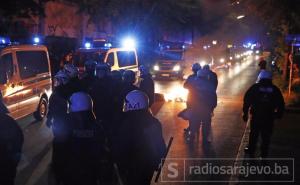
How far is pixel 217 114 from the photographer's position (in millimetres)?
16422

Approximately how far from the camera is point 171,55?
32.6 metres

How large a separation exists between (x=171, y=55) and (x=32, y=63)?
19.5 m

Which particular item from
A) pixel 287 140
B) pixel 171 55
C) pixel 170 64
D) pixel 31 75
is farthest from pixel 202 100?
pixel 171 55

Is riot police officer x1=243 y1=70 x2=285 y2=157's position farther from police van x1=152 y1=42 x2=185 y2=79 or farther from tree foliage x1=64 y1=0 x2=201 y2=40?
tree foliage x1=64 y1=0 x2=201 y2=40

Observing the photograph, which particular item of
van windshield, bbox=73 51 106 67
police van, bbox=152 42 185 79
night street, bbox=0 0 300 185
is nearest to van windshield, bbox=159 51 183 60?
police van, bbox=152 42 185 79

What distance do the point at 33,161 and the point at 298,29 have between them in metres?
15.2

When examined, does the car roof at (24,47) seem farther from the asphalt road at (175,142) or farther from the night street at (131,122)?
the asphalt road at (175,142)

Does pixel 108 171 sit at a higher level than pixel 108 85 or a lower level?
lower

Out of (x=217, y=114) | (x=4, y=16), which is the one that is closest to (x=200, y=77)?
(x=217, y=114)

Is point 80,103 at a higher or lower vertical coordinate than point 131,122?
higher

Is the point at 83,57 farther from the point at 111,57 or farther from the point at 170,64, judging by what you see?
the point at 170,64

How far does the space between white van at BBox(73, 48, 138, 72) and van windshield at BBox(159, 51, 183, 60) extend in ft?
43.5

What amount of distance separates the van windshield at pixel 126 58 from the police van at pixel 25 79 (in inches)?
156

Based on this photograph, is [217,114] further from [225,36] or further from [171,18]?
[225,36]
